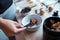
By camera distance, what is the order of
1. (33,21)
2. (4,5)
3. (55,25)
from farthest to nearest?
(4,5)
(33,21)
(55,25)

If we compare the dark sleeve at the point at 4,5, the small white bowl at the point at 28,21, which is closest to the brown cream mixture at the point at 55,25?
the small white bowl at the point at 28,21

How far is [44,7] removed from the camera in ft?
3.33

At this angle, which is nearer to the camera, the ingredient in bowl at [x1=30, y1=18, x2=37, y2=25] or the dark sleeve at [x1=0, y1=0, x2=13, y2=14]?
the ingredient in bowl at [x1=30, y1=18, x2=37, y2=25]

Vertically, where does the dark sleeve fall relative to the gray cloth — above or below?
above

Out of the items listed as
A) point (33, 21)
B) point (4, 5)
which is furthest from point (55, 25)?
point (4, 5)

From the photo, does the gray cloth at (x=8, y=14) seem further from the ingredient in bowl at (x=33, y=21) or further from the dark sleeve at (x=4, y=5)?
the ingredient in bowl at (x=33, y=21)

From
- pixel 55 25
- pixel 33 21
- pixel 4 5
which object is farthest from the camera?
pixel 4 5

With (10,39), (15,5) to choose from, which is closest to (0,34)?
(10,39)

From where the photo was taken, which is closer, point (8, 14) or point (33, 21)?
point (33, 21)

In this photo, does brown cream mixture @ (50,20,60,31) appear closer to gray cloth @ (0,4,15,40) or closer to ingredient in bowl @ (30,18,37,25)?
ingredient in bowl @ (30,18,37,25)

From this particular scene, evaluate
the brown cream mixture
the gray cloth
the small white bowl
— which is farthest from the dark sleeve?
the brown cream mixture

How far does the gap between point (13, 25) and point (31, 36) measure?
127 millimetres

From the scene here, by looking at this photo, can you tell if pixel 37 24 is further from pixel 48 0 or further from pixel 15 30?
pixel 48 0

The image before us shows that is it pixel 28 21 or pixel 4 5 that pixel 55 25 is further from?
pixel 4 5
